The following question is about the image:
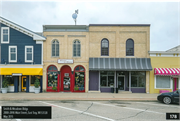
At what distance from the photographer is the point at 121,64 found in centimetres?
1955

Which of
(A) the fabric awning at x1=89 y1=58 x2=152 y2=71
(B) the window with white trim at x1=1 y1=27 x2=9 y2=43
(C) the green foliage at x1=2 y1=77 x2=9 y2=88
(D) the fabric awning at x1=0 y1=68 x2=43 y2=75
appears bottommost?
(C) the green foliage at x1=2 y1=77 x2=9 y2=88

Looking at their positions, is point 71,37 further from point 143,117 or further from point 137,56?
point 143,117

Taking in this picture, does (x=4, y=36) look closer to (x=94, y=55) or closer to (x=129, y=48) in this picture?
(x=94, y=55)

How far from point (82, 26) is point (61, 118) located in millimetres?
13621

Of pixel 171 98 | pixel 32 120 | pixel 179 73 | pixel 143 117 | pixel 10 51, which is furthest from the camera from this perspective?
pixel 10 51

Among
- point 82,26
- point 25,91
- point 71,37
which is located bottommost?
point 25,91

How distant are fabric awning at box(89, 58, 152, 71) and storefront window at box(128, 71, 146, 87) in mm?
1100

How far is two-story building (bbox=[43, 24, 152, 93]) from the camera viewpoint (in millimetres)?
19969

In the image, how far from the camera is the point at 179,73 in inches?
736

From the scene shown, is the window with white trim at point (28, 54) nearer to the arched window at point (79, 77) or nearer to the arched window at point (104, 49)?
the arched window at point (79, 77)

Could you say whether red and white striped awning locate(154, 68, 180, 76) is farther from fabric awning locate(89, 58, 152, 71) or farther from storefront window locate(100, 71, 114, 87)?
storefront window locate(100, 71, 114, 87)

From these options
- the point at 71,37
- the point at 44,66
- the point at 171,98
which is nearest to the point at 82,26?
the point at 71,37

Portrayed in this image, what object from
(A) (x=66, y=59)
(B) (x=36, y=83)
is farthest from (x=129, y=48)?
(B) (x=36, y=83)

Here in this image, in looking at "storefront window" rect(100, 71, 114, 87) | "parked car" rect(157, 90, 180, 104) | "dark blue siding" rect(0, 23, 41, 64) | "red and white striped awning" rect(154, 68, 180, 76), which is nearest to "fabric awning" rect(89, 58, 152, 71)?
"red and white striped awning" rect(154, 68, 180, 76)
